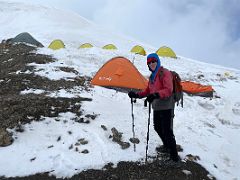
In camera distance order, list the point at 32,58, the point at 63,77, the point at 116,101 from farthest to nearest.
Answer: the point at 32,58 < the point at 63,77 < the point at 116,101

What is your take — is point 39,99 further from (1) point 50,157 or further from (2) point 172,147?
(2) point 172,147

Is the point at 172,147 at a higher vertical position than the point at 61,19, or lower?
lower

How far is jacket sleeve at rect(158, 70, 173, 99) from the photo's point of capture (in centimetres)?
783

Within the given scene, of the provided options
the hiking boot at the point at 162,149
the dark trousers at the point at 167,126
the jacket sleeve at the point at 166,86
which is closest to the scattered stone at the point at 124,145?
the hiking boot at the point at 162,149

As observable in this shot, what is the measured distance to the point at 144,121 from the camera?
1132 cm

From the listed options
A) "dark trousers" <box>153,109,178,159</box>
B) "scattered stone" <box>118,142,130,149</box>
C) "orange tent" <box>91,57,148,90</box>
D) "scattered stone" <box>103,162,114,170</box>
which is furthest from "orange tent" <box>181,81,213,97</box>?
"scattered stone" <box>103,162,114,170</box>

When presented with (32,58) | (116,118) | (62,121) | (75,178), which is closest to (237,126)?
(116,118)

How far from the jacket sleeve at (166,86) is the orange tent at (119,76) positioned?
711cm

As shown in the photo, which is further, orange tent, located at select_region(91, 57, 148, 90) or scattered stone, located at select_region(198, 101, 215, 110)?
scattered stone, located at select_region(198, 101, 215, 110)

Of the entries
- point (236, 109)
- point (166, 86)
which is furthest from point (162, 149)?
point (236, 109)

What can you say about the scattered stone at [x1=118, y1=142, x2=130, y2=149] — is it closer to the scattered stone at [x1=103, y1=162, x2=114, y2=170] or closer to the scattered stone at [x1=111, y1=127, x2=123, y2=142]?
the scattered stone at [x1=111, y1=127, x2=123, y2=142]

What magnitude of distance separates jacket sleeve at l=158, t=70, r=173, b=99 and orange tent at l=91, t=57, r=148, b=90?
711 cm

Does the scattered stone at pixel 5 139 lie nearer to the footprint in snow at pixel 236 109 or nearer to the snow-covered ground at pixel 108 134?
the snow-covered ground at pixel 108 134

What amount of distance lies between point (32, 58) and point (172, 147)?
502 inches
